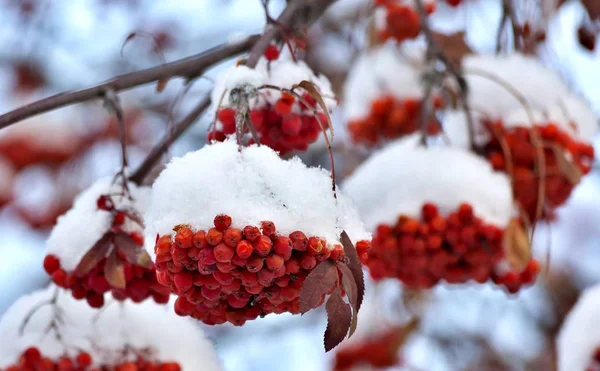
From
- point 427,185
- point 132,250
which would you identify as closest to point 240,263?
point 132,250

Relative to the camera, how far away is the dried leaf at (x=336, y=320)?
1.06 m

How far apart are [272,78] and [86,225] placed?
0.45m

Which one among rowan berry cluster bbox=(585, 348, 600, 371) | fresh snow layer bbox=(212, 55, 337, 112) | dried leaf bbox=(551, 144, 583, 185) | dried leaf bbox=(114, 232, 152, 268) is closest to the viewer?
fresh snow layer bbox=(212, 55, 337, 112)

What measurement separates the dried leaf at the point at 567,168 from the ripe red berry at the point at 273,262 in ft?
3.23

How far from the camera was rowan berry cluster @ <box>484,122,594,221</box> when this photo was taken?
188 centimetres

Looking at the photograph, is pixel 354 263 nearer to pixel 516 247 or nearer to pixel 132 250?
pixel 132 250

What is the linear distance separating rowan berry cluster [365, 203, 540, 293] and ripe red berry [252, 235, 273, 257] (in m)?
0.68

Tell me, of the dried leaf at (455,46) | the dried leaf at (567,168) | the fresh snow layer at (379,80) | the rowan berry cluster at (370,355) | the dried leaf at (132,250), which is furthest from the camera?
the rowan berry cluster at (370,355)

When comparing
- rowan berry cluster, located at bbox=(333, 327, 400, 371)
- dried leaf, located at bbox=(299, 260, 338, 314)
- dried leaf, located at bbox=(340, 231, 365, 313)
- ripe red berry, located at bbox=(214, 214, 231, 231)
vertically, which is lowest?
rowan berry cluster, located at bbox=(333, 327, 400, 371)

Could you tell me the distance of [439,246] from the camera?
5.64 feet

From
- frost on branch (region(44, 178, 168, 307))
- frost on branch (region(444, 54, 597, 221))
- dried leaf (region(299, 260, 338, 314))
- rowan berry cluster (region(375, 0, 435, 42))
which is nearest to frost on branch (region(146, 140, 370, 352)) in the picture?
dried leaf (region(299, 260, 338, 314))

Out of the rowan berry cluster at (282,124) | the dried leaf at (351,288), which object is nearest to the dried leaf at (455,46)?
the rowan berry cluster at (282,124)

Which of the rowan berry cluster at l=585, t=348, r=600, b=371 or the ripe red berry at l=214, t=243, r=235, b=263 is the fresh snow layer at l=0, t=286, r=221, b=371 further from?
the rowan berry cluster at l=585, t=348, r=600, b=371

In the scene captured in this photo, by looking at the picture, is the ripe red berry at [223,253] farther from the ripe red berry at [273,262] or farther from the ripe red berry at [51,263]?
the ripe red berry at [51,263]
